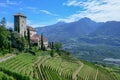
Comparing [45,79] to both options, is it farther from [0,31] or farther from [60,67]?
[0,31]

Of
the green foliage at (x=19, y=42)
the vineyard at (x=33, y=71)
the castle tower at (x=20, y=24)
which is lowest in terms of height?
the vineyard at (x=33, y=71)

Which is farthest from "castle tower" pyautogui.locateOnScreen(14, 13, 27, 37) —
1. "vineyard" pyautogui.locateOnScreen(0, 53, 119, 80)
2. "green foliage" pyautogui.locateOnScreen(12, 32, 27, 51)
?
"vineyard" pyautogui.locateOnScreen(0, 53, 119, 80)

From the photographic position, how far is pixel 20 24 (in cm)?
14000

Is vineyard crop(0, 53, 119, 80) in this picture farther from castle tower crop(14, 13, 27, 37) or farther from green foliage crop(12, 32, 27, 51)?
castle tower crop(14, 13, 27, 37)

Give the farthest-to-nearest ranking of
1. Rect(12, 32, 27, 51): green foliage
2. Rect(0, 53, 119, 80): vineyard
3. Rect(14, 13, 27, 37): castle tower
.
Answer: Rect(14, 13, 27, 37): castle tower, Rect(12, 32, 27, 51): green foliage, Rect(0, 53, 119, 80): vineyard

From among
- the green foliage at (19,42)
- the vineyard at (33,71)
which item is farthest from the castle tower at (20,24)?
the vineyard at (33,71)

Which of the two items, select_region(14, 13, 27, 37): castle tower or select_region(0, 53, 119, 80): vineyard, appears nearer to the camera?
select_region(0, 53, 119, 80): vineyard

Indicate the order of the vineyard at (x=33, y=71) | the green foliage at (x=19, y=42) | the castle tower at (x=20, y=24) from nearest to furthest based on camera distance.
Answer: the vineyard at (x=33, y=71), the green foliage at (x=19, y=42), the castle tower at (x=20, y=24)

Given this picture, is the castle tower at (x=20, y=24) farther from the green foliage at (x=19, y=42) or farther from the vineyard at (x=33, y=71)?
the vineyard at (x=33, y=71)

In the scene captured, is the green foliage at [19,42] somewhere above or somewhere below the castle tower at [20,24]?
below

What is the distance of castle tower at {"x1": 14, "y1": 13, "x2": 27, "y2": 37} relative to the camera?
138m

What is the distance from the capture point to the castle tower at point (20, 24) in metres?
138

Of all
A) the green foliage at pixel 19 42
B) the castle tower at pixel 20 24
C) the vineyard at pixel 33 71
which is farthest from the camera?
the castle tower at pixel 20 24

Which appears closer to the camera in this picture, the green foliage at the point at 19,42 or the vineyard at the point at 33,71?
the vineyard at the point at 33,71
